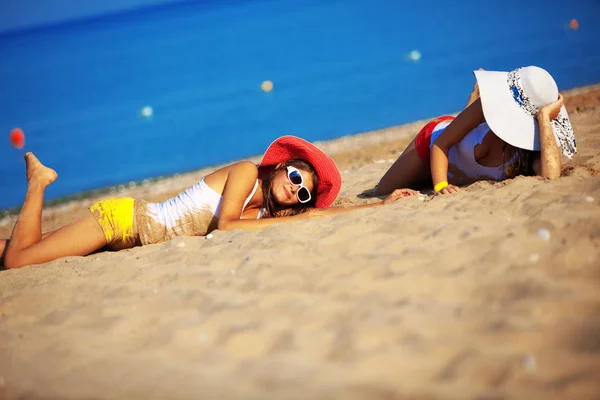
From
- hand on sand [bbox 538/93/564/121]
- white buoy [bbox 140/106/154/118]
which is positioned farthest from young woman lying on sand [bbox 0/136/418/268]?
white buoy [bbox 140/106/154/118]

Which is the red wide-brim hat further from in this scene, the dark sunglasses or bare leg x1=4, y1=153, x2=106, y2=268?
bare leg x1=4, y1=153, x2=106, y2=268

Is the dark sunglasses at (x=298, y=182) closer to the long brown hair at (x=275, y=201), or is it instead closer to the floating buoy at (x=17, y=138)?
the long brown hair at (x=275, y=201)

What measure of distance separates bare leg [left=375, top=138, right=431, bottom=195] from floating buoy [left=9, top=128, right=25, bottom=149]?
11790 mm

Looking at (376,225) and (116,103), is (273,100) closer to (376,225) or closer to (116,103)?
(116,103)

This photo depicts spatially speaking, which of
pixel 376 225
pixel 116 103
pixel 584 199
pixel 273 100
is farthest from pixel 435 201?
pixel 116 103

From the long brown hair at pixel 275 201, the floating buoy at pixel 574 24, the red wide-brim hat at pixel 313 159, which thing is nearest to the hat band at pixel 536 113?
the red wide-brim hat at pixel 313 159

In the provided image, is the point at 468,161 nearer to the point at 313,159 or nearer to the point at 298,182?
the point at 313,159

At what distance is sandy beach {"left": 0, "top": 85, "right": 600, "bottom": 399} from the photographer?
7.29 feet

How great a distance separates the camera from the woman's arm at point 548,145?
4.07 metres

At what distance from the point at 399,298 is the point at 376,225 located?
1025 millimetres

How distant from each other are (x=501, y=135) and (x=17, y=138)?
1382cm

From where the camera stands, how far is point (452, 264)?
2979 millimetres

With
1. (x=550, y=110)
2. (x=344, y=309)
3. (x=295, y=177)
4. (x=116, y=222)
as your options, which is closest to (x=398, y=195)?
(x=295, y=177)

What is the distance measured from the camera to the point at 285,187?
4.41 m
